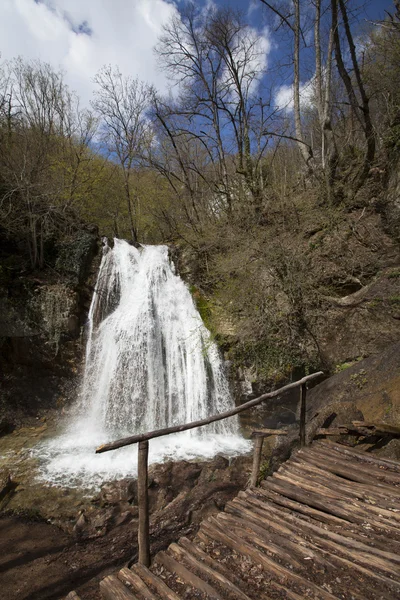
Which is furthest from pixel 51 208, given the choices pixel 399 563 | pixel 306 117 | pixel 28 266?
pixel 306 117

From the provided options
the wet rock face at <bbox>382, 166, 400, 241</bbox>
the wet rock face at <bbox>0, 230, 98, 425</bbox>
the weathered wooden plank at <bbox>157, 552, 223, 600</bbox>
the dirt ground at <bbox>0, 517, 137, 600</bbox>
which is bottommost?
the dirt ground at <bbox>0, 517, 137, 600</bbox>

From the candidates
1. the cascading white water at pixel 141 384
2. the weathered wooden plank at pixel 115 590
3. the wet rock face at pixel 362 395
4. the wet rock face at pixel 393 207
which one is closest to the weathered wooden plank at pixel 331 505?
the wet rock face at pixel 362 395

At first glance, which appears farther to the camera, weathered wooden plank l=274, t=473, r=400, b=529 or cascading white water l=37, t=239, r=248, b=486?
cascading white water l=37, t=239, r=248, b=486

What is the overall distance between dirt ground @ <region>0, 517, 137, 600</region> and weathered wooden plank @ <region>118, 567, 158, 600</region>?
1.43m

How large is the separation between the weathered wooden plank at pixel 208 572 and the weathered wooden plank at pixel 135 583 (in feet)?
1.05

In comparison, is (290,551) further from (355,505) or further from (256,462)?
(256,462)

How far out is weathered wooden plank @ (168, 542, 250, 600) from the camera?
204 cm

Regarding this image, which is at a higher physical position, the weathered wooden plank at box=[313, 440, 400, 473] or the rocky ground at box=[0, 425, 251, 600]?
the weathered wooden plank at box=[313, 440, 400, 473]

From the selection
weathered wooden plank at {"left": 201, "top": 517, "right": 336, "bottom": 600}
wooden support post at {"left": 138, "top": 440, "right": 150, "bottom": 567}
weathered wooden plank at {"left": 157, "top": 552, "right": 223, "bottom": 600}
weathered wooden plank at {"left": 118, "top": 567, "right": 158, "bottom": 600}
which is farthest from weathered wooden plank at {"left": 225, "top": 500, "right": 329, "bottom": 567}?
weathered wooden plank at {"left": 118, "top": 567, "right": 158, "bottom": 600}

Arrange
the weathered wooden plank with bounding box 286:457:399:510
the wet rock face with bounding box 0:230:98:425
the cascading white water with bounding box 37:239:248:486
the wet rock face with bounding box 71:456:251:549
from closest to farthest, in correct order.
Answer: the weathered wooden plank with bounding box 286:457:399:510, the wet rock face with bounding box 71:456:251:549, the cascading white water with bounding box 37:239:248:486, the wet rock face with bounding box 0:230:98:425

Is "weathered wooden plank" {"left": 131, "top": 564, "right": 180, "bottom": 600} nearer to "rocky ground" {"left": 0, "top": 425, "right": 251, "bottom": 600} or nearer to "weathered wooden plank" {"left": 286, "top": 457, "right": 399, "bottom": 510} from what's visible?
"rocky ground" {"left": 0, "top": 425, "right": 251, "bottom": 600}

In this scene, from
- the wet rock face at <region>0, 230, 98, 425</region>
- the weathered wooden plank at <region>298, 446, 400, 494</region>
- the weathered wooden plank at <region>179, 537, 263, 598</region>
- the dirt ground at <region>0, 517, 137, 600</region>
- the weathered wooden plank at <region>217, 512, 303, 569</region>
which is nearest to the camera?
the weathered wooden plank at <region>179, 537, 263, 598</region>

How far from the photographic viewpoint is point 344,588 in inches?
81.0

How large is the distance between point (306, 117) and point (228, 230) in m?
12.5
